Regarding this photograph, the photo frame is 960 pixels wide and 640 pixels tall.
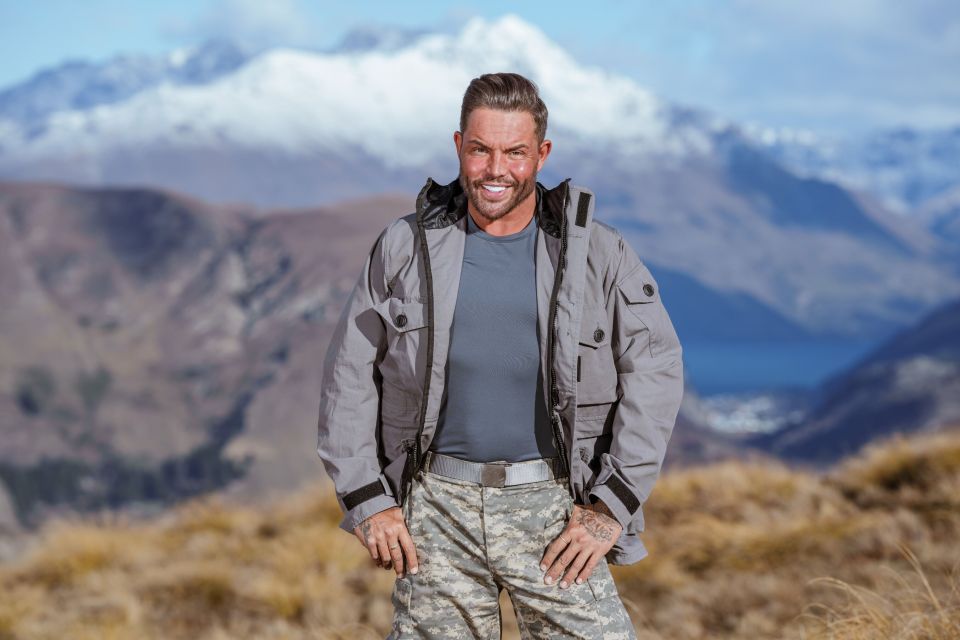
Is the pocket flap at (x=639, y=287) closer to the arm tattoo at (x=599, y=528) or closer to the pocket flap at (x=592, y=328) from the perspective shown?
the pocket flap at (x=592, y=328)

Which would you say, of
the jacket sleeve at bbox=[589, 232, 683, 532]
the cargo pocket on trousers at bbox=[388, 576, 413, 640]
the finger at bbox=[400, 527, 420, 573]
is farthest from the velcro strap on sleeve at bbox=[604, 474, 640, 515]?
the cargo pocket on trousers at bbox=[388, 576, 413, 640]

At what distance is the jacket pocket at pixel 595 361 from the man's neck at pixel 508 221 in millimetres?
441

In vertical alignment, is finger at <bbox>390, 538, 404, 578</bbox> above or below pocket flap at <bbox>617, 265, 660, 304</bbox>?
below

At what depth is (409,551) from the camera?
3.50m

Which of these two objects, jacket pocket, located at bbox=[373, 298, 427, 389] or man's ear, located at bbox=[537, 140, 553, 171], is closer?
jacket pocket, located at bbox=[373, 298, 427, 389]

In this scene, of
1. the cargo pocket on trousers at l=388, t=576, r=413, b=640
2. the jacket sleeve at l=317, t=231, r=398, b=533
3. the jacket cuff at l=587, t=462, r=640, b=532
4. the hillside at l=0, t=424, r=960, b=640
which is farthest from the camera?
the hillside at l=0, t=424, r=960, b=640

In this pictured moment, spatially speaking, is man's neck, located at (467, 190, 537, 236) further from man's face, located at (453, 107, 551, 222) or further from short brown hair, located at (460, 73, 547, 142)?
short brown hair, located at (460, 73, 547, 142)

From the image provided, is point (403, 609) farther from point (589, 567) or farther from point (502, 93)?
point (502, 93)

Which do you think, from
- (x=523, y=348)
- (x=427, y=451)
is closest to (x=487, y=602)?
(x=427, y=451)

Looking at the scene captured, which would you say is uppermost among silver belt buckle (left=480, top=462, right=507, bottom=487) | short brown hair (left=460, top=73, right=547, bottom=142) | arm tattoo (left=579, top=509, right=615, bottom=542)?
short brown hair (left=460, top=73, right=547, bottom=142)

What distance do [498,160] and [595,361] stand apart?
83 cm

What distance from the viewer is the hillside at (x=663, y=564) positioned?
7219mm

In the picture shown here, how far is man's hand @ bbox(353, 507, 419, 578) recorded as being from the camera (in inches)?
136

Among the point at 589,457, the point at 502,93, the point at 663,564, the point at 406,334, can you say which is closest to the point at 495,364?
the point at 406,334
